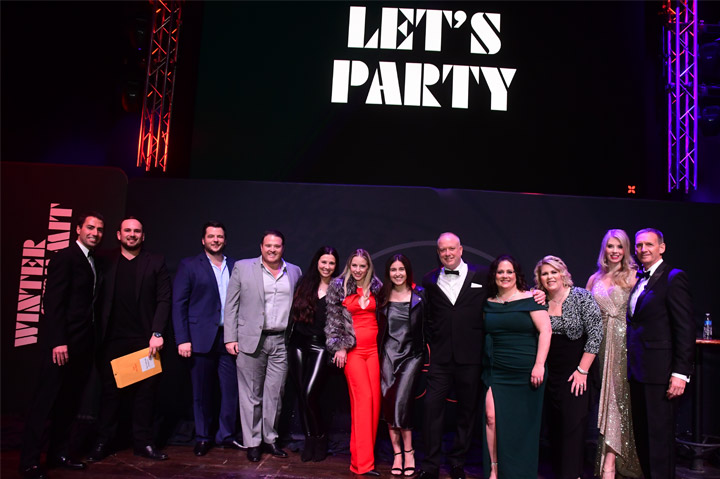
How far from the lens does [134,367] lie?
147 inches

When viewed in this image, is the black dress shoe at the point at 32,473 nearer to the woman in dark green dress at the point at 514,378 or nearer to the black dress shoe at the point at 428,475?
the black dress shoe at the point at 428,475

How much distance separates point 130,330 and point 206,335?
0.56m

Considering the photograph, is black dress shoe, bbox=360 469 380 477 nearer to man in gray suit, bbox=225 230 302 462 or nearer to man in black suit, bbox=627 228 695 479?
man in gray suit, bbox=225 230 302 462

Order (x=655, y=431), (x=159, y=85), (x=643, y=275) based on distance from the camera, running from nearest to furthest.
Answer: (x=655, y=431), (x=643, y=275), (x=159, y=85)

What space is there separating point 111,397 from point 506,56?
561 cm

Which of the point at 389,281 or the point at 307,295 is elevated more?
the point at 389,281

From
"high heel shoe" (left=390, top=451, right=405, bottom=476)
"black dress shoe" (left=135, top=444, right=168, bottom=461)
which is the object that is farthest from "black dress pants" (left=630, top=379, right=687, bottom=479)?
"black dress shoe" (left=135, top=444, right=168, bottom=461)

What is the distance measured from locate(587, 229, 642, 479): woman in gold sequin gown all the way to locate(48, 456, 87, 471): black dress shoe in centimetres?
371

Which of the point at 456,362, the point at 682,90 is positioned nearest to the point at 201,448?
the point at 456,362

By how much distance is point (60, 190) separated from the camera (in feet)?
15.9

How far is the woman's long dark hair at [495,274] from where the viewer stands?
3410 millimetres

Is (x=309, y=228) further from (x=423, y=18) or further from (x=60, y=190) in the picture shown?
(x=423, y=18)

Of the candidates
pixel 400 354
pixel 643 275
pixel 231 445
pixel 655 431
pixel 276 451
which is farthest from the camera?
pixel 231 445

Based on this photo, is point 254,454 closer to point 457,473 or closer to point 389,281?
point 457,473
